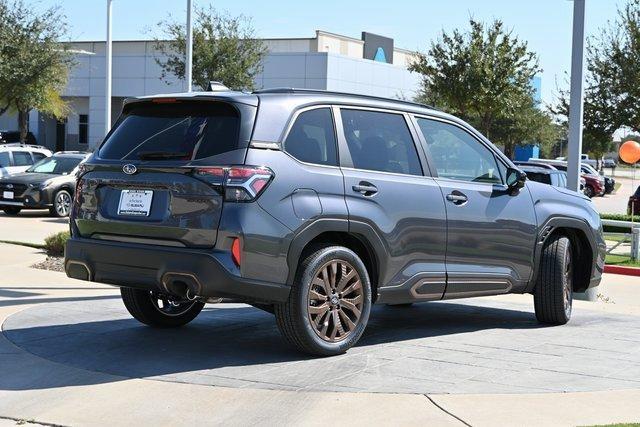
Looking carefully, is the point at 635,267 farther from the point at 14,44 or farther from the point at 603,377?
the point at 14,44

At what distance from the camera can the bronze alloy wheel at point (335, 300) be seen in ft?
23.4

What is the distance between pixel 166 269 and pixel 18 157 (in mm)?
22137

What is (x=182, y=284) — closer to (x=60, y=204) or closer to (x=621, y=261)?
(x=621, y=261)

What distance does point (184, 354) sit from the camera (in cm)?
732

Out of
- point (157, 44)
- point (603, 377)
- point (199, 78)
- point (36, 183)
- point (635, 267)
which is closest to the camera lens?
point (603, 377)

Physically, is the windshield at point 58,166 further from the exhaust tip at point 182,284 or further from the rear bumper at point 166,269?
the exhaust tip at point 182,284

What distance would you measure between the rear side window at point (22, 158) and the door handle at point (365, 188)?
2179 cm

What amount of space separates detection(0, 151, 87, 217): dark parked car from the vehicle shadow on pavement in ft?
50.5

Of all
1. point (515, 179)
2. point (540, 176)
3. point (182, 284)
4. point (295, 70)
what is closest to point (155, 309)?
point (182, 284)

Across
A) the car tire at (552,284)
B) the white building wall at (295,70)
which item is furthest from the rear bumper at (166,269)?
the white building wall at (295,70)

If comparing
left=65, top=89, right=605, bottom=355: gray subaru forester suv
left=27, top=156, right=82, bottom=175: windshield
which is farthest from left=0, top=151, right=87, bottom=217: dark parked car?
left=65, top=89, right=605, bottom=355: gray subaru forester suv

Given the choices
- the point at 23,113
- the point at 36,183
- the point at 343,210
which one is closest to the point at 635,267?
the point at 343,210

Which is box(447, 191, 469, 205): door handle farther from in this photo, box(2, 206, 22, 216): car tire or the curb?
box(2, 206, 22, 216): car tire

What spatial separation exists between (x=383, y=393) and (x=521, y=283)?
2.96 meters
